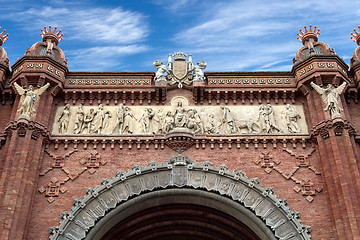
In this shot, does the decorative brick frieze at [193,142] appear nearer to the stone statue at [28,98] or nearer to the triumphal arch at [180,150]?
the triumphal arch at [180,150]

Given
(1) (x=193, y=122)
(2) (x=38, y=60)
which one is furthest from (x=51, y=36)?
(1) (x=193, y=122)

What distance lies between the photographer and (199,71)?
1788 cm

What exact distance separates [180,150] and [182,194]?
1.65 m

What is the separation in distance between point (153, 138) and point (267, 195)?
4.62 m

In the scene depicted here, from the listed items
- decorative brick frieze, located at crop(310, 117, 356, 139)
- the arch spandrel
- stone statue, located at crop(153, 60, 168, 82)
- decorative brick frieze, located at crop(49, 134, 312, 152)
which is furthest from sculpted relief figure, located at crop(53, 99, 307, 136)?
the arch spandrel

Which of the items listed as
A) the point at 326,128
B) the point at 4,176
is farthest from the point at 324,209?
the point at 4,176

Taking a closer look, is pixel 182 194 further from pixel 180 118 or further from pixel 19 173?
pixel 19 173

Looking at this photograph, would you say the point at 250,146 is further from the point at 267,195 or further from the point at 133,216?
the point at 133,216

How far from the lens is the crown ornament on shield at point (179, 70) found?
57.7ft

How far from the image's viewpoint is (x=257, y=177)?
50.4 ft

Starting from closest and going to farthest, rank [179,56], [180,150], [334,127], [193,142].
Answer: [334,127] → [180,150] → [193,142] → [179,56]

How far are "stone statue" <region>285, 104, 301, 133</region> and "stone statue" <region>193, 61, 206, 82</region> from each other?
361 cm

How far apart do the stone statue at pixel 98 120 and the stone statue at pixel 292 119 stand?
7.14 m

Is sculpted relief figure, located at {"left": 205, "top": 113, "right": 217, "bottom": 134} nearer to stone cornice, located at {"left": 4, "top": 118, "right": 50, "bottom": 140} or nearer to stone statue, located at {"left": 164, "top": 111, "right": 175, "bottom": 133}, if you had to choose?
stone statue, located at {"left": 164, "top": 111, "right": 175, "bottom": 133}
